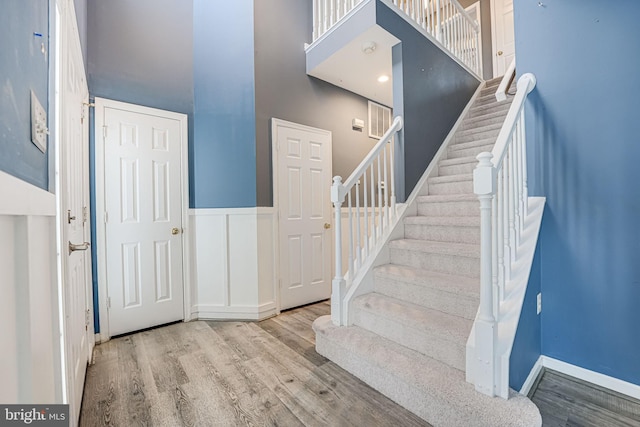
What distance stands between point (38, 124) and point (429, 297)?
6.84 feet

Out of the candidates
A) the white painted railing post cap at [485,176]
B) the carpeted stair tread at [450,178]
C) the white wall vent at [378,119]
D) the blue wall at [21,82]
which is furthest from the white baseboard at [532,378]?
the white wall vent at [378,119]

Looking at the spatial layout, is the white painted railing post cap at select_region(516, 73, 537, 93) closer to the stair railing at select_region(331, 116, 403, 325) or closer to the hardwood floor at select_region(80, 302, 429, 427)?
the stair railing at select_region(331, 116, 403, 325)

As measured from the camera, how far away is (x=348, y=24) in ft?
8.80

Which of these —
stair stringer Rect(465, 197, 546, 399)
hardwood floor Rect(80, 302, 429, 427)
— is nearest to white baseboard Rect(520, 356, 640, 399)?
stair stringer Rect(465, 197, 546, 399)

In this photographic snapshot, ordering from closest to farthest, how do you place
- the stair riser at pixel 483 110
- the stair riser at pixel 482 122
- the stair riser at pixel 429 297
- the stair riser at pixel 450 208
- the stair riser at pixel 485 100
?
1. the stair riser at pixel 429 297
2. the stair riser at pixel 450 208
3. the stair riser at pixel 482 122
4. the stair riser at pixel 483 110
5. the stair riser at pixel 485 100

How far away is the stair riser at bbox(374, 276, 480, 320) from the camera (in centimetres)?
171

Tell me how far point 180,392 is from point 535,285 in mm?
2276

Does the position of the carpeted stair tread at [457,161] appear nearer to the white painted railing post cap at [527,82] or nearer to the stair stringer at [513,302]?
the white painted railing post cap at [527,82]

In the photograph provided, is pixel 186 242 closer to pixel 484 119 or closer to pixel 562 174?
pixel 562 174

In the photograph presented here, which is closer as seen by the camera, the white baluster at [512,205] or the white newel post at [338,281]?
the white baluster at [512,205]

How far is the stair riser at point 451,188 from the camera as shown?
263 cm

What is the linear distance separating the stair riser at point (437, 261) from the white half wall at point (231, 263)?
4.22 feet

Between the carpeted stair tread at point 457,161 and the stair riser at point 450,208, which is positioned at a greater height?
the carpeted stair tread at point 457,161

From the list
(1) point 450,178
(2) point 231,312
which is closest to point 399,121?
(1) point 450,178
